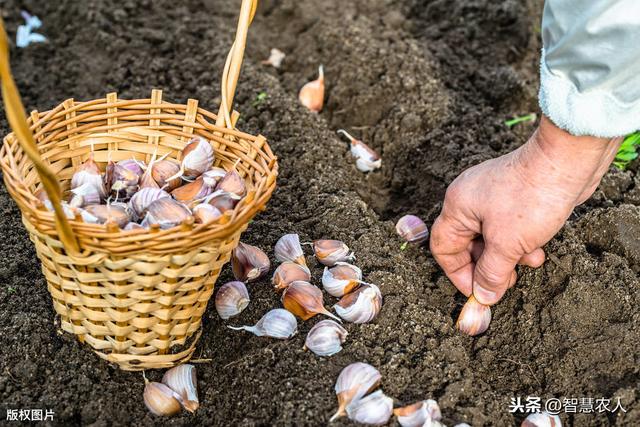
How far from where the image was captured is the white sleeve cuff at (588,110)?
1704mm

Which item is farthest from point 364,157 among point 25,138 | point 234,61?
point 25,138

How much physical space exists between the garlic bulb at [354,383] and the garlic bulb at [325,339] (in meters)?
0.09

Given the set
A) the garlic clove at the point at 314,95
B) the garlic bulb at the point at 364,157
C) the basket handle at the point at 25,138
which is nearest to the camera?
the basket handle at the point at 25,138

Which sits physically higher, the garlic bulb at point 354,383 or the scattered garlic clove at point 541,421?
the garlic bulb at point 354,383

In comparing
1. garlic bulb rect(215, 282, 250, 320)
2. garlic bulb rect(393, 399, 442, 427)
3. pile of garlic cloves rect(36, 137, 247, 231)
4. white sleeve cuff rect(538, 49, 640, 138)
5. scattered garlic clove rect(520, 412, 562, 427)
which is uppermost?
white sleeve cuff rect(538, 49, 640, 138)

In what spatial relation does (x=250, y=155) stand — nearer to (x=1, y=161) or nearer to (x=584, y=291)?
(x=1, y=161)

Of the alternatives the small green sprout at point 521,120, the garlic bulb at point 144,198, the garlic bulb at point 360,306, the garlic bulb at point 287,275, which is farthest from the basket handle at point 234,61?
the small green sprout at point 521,120

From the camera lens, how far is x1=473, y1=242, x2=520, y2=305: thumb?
6.77 feet

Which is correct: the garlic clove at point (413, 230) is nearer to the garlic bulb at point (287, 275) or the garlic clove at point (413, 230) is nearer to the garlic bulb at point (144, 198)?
the garlic bulb at point (287, 275)

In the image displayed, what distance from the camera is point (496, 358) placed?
2.24 meters

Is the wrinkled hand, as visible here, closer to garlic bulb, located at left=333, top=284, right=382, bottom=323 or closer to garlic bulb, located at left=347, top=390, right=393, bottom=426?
garlic bulb, located at left=333, top=284, right=382, bottom=323

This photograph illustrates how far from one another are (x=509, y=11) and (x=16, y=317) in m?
2.48

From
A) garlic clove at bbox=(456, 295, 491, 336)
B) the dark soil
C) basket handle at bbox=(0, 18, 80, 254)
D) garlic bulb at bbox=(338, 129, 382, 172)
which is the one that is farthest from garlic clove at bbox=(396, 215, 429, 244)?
basket handle at bbox=(0, 18, 80, 254)

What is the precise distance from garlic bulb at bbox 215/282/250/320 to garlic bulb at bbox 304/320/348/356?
8.6 inches
